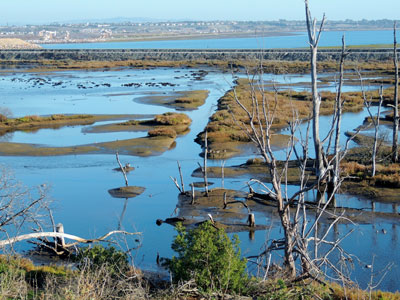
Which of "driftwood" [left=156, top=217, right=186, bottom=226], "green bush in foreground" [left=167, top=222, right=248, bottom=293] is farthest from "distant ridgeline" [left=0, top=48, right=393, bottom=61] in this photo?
"green bush in foreground" [left=167, top=222, right=248, bottom=293]

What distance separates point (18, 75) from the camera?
94.0 meters

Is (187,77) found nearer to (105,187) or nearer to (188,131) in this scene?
(188,131)

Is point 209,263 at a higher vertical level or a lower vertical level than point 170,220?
higher

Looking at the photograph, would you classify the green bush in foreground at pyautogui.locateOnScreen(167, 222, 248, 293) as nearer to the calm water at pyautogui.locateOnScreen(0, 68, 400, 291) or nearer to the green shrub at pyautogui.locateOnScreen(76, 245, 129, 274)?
the green shrub at pyautogui.locateOnScreen(76, 245, 129, 274)

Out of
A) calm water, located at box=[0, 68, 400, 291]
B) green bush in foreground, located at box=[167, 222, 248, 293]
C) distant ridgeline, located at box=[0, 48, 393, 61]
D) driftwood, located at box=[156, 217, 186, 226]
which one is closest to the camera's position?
green bush in foreground, located at box=[167, 222, 248, 293]

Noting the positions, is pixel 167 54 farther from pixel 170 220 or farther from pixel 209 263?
pixel 209 263

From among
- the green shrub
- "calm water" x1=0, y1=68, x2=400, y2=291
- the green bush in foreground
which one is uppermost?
the green bush in foreground

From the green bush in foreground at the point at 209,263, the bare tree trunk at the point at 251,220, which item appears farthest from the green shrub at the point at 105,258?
the bare tree trunk at the point at 251,220

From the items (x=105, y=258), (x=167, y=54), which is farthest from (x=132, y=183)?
(x=167, y=54)

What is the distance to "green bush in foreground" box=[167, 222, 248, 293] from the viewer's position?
12.4 m

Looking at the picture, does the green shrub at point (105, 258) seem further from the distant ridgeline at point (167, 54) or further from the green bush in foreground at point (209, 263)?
the distant ridgeline at point (167, 54)

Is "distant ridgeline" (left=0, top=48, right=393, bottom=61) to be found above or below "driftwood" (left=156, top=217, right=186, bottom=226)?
above

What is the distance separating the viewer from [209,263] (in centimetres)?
1266

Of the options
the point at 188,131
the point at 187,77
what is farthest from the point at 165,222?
the point at 187,77
